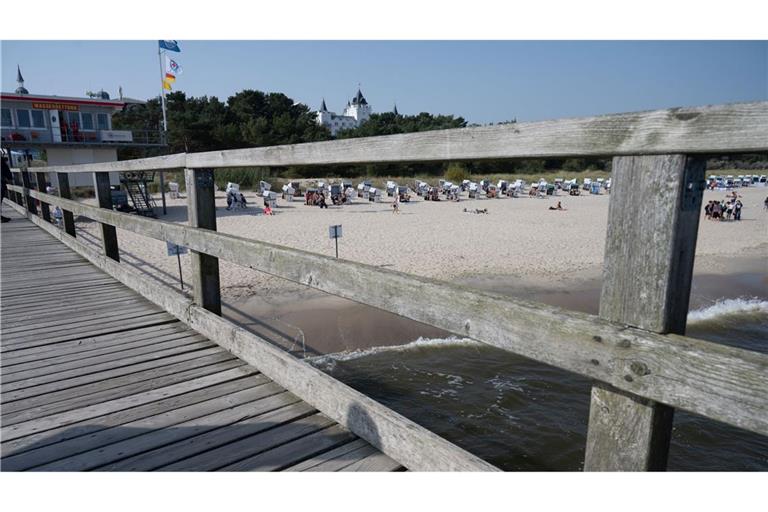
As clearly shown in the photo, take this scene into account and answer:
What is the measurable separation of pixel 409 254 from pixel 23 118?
23.3 metres

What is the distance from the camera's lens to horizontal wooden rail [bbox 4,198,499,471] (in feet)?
5.67

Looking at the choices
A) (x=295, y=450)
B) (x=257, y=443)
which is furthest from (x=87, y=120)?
(x=295, y=450)

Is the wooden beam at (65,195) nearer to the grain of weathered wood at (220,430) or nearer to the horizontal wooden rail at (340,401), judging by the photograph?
the horizontal wooden rail at (340,401)

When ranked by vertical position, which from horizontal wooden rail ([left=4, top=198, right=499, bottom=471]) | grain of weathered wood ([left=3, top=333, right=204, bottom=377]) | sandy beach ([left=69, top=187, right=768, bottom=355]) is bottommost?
sandy beach ([left=69, top=187, right=768, bottom=355])

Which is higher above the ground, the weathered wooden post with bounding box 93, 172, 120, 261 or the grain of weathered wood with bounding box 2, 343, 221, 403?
the weathered wooden post with bounding box 93, 172, 120, 261

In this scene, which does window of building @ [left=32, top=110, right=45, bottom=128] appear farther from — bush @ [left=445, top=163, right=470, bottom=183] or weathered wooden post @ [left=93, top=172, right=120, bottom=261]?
bush @ [left=445, top=163, right=470, bottom=183]

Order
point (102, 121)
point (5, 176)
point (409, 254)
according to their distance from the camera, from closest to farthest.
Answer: point (5, 176) → point (409, 254) → point (102, 121)

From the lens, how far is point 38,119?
993 inches

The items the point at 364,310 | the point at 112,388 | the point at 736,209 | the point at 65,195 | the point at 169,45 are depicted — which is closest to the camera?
the point at 112,388

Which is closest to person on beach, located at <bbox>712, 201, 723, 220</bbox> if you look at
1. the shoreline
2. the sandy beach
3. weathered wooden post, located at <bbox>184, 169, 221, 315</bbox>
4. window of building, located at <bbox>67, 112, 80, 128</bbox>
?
the sandy beach

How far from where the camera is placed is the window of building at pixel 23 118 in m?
24.7

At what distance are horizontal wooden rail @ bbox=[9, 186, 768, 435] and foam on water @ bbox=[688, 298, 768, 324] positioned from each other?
444 inches

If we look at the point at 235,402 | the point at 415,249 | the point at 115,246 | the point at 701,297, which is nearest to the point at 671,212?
the point at 235,402

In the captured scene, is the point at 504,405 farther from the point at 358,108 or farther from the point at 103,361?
the point at 358,108
